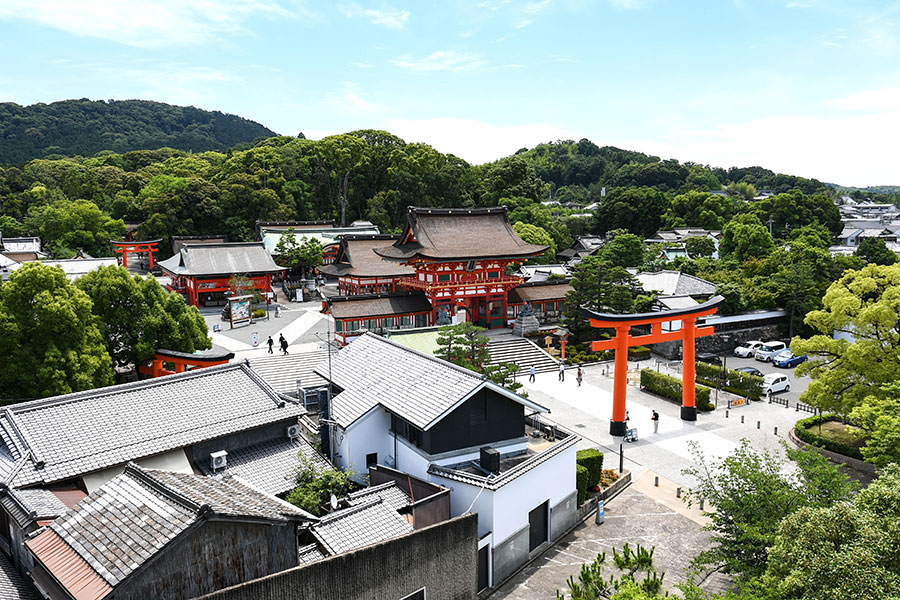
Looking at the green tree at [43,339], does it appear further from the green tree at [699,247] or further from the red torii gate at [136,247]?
the green tree at [699,247]

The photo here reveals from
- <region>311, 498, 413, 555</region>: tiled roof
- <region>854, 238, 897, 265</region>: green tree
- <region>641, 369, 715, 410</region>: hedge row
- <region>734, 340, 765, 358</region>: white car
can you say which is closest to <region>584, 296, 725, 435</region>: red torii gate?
<region>641, 369, 715, 410</region>: hedge row

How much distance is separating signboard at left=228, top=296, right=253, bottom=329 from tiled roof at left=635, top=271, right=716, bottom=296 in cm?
2697

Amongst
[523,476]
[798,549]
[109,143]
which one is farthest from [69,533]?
[109,143]

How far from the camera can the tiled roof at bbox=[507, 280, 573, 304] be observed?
39344mm

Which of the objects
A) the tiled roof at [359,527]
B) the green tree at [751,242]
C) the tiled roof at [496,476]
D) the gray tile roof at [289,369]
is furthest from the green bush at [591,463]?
the green tree at [751,242]

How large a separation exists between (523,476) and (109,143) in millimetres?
150516

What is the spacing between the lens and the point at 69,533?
35.6ft

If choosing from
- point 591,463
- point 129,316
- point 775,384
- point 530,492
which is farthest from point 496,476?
point 775,384

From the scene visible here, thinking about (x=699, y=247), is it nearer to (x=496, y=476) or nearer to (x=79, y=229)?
(x=496, y=476)

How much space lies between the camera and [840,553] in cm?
951

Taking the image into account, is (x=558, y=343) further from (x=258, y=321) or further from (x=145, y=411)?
(x=145, y=411)

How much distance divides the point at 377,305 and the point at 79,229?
41.8 m

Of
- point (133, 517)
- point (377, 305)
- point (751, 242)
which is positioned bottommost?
point (377, 305)

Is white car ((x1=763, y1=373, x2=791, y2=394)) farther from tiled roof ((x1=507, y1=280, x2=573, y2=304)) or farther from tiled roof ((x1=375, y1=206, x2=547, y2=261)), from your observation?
tiled roof ((x1=375, y1=206, x2=547, y2=261))
